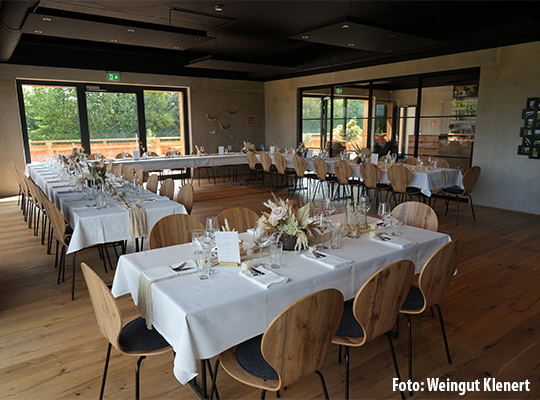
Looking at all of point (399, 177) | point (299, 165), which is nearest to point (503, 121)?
point (399, 177)

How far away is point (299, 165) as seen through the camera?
8.74 m

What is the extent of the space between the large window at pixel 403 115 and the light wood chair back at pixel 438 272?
6.52 meters

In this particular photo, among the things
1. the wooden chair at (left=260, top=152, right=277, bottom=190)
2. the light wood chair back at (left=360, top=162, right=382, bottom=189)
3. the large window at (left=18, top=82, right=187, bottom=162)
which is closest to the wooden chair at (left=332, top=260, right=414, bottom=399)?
the light wood chair back at (left=360, top=162, right=382, bottom=189)

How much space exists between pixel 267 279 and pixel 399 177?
200 inches

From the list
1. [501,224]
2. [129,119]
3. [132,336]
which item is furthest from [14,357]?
[129,119]

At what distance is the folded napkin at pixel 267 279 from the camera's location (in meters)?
2.13

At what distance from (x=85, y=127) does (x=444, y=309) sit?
33.1ft

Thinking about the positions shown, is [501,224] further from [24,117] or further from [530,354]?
[24,117]

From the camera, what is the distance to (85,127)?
413 inches

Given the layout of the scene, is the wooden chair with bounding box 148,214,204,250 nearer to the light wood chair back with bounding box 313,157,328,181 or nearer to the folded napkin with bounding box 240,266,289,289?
the folded napkin with bounding box 240,266,289,289

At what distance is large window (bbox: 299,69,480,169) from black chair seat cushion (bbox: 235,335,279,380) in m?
7.57

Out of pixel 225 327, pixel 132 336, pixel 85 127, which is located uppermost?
pixel 85 127

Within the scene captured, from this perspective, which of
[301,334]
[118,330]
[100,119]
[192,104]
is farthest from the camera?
[192,104]

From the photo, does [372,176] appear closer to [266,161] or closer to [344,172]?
[344,172]
